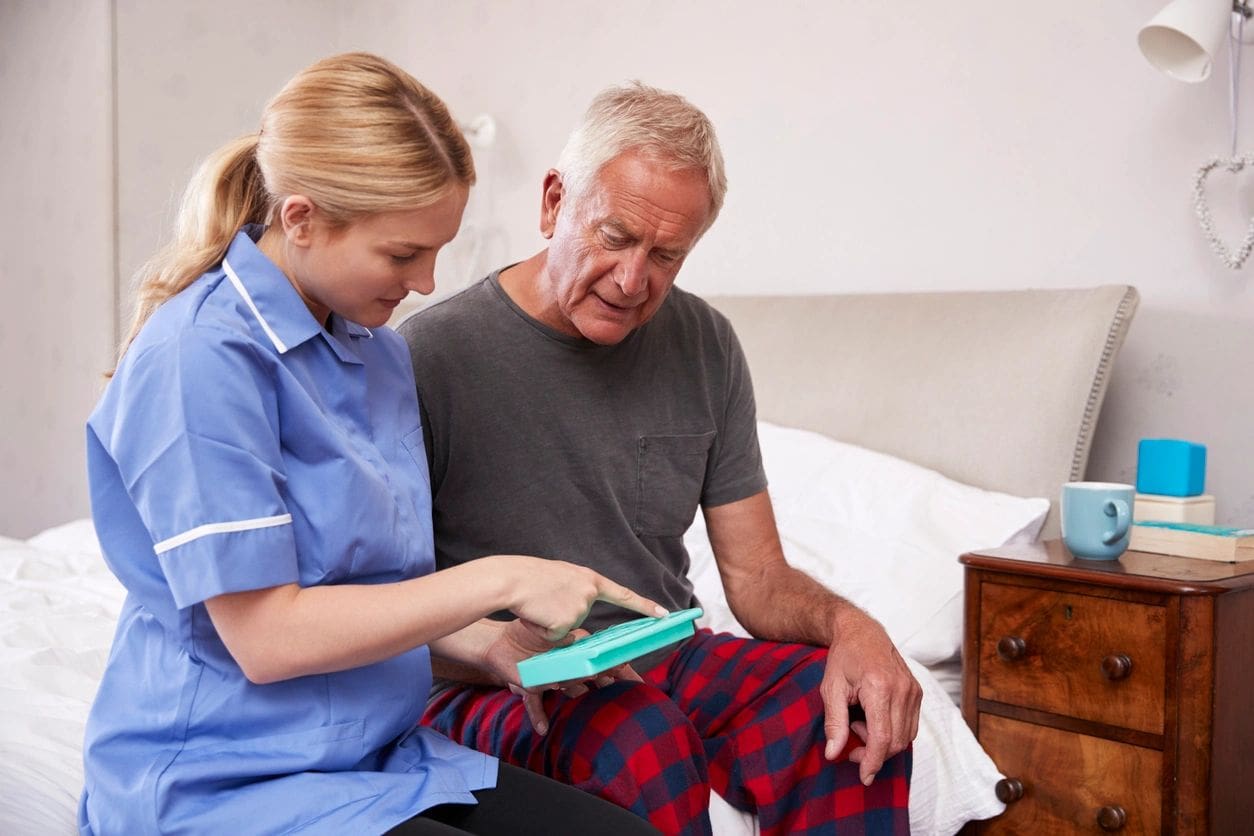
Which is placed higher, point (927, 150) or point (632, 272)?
point (927, 150)

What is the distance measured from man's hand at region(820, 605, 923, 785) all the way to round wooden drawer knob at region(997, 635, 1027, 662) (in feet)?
1.19

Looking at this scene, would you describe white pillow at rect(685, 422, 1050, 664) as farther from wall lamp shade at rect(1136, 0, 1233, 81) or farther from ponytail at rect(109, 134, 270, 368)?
ponytail at rect(109, 134, 270, 368)

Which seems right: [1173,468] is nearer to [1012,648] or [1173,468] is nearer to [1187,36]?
[1012,648]

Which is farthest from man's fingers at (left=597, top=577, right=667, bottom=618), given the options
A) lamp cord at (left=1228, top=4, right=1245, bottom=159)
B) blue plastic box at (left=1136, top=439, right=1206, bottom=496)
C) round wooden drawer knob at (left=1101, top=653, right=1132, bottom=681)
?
lamp cord at (left=1228, top=4, right=1245, bottom=159)

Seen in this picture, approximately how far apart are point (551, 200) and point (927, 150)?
1161mm

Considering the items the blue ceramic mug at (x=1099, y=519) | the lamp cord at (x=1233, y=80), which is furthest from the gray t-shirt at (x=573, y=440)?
the lamp cord at (x=1233, y=80)

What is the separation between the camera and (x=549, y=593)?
94 cm

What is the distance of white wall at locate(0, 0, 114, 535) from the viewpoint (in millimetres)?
3340

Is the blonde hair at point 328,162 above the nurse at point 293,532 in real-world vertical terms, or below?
above

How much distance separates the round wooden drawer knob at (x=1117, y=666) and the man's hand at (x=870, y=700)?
0.36 m

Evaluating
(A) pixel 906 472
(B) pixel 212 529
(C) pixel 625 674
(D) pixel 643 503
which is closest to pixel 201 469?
(B) pixel 212 529

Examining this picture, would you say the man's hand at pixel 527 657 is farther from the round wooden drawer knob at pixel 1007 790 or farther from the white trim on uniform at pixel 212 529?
the round wooden drawer knob at pixel 1007 790

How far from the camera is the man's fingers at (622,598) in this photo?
3.19ft

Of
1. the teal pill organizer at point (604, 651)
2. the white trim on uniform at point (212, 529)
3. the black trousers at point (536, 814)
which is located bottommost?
the black trousers at point (536, 814)
